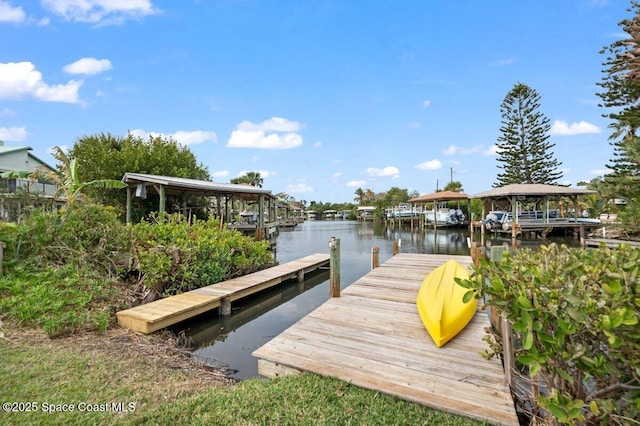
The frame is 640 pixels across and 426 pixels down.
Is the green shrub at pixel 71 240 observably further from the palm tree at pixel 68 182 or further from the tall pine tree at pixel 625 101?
the tall pine tree at pixel 625 101

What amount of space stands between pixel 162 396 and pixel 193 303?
3028 mm

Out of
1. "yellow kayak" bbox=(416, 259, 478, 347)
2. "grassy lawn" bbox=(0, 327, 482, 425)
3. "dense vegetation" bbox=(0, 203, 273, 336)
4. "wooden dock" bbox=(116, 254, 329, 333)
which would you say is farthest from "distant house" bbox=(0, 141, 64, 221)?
"yellow kayak" bbox=(416, 259, 478, 347)

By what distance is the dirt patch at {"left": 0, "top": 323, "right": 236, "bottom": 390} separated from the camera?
3.65m

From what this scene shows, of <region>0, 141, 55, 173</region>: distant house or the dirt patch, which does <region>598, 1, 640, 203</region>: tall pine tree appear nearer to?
the dirt patch

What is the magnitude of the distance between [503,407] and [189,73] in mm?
15984

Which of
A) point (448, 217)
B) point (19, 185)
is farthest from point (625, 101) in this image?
point (19, 185)

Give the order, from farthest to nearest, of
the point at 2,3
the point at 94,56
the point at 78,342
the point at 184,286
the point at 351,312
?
the point at 94,56 → the point at 2,3 → the point at 184,286 → the point at 351,312 → the point at 78,342

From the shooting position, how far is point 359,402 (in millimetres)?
2713

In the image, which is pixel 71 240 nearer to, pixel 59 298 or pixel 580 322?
pixel 59 298

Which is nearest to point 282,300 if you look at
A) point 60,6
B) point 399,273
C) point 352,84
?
point 399,273

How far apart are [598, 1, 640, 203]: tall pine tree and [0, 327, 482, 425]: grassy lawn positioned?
255 centimetres

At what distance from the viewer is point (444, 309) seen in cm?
408

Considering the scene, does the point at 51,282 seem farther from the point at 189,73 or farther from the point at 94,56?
the point at 189,73

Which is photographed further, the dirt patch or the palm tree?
the palm tree
